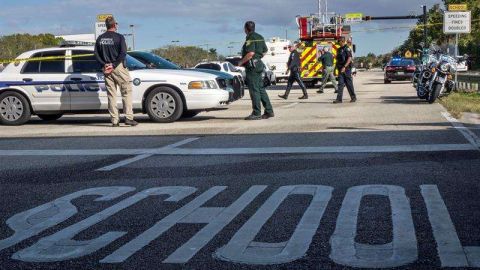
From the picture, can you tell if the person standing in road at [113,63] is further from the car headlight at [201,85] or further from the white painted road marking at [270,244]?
the white painted road marking at [270,244]

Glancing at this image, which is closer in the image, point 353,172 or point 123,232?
point 123,232

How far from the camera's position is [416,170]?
7246 millimetres

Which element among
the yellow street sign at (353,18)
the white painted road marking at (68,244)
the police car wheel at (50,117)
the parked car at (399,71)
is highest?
the yellow street sign at (353,18)

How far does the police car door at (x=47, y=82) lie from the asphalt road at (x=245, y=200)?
9.35 feet

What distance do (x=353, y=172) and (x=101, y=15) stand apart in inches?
786

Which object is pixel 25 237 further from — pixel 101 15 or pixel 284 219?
pixel 101 15

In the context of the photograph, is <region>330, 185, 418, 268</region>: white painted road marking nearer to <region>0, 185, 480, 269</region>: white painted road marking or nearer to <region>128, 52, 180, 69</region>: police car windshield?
<region>0, 185, 480, 269</region>: white painted road marking

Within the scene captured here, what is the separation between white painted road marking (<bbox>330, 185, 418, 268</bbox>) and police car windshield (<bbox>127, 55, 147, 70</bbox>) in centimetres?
896

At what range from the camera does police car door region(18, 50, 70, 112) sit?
1390 centimetres

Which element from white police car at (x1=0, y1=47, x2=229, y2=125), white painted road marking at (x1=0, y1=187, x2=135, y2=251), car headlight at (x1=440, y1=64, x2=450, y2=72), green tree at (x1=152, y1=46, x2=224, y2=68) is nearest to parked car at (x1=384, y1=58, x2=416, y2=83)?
car headlight at (x1=440, y1=64, x2=450, y2=72)

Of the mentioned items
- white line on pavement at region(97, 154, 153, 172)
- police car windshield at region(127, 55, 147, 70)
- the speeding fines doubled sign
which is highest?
the speeding fines doubled sign

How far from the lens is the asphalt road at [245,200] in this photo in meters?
4.32

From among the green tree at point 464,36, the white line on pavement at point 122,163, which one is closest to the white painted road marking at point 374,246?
the white line on pavement at point 122,163

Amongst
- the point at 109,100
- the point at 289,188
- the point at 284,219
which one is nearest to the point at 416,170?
the point at 289,188
